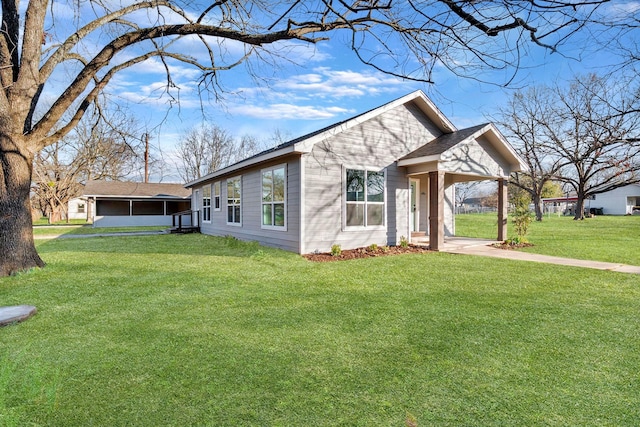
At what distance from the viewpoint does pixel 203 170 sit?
123 ft

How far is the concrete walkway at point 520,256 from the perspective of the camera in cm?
704

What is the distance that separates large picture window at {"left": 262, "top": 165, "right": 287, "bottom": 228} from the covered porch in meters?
3.56

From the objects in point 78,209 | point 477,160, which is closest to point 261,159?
point 477,160

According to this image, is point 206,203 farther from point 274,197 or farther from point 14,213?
point 14,213

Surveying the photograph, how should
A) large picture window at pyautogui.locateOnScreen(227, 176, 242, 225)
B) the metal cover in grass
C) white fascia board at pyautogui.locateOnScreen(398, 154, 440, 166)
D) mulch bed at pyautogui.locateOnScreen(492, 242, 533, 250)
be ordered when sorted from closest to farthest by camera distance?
the metal cover in grass, white fascia board at pyautogui.locateOnScreen(398, 154, 440, 166), mulch bed at pyautogui.locateOnScreen(492, 242, 533, 250), large picture window at pyautogui.locateOnScreen(227, 176, 242, 225)

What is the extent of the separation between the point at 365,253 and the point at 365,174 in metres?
2.28

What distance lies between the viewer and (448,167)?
9477mm

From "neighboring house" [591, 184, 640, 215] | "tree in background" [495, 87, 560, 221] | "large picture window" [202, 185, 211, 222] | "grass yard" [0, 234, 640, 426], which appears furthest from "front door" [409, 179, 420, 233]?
"neighboring house" [591, 184, 640, 215]

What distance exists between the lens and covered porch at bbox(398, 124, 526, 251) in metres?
9.46

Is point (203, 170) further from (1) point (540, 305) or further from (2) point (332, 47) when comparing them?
(1) point (540, 305)

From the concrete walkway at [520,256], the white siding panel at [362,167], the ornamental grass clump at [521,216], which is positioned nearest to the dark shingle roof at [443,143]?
the white siding panel at [362,167]

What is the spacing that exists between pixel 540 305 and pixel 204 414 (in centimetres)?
423

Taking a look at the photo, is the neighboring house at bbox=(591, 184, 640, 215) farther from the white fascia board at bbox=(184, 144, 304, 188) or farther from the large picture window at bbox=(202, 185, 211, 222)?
the white fascia board at bbox=(184, 144, 304, 188)

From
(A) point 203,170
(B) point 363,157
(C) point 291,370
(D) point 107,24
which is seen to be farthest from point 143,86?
(A) point 203,170
